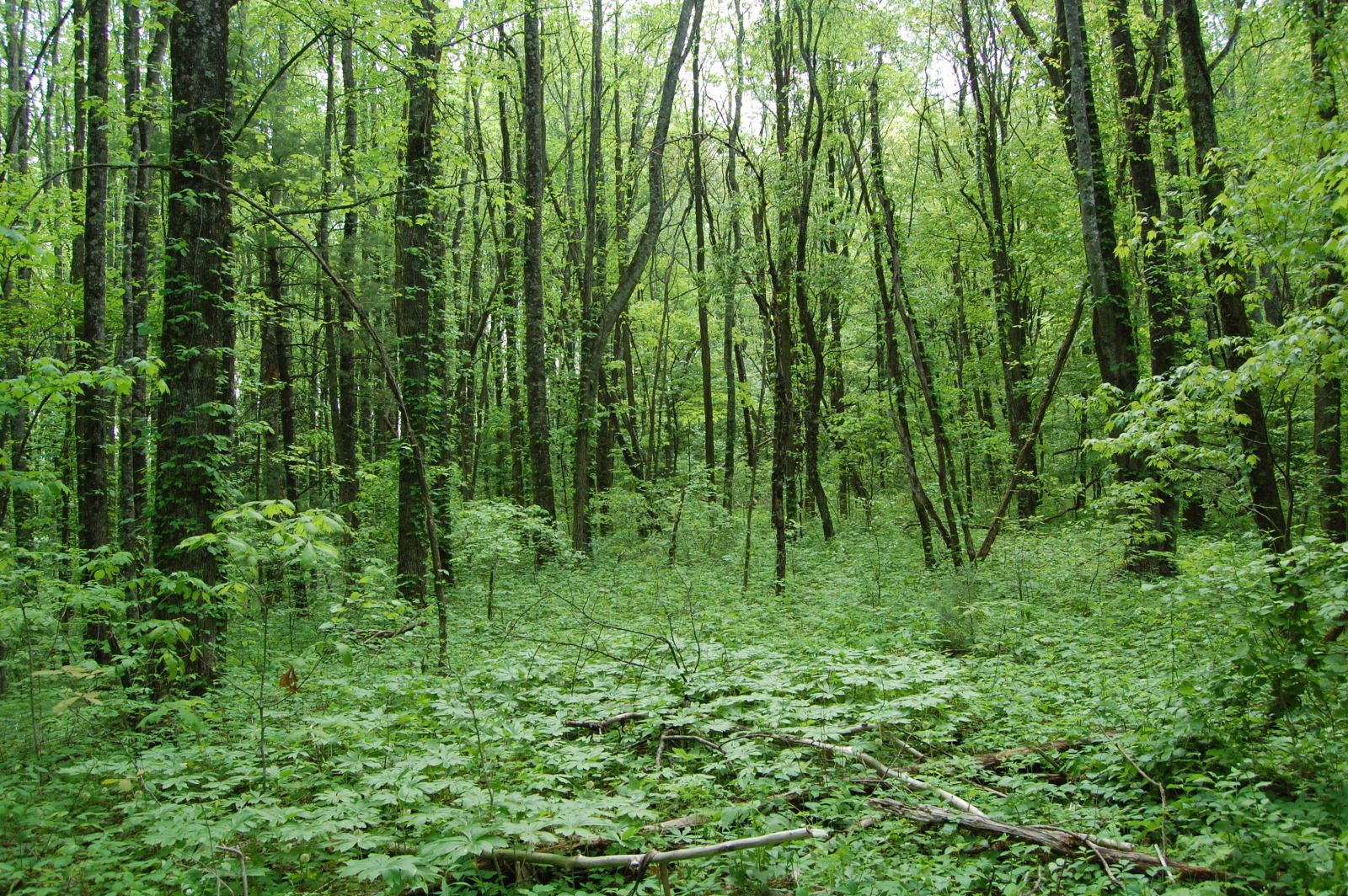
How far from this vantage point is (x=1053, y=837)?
130 inches

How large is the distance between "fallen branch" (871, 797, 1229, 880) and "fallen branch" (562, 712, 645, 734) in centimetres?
186

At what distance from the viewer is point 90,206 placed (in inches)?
378

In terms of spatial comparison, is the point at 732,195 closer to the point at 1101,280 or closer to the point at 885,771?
the point at 1101,280

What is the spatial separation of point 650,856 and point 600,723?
2132 mm

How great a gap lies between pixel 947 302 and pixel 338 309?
15033 mm

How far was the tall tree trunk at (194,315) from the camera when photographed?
6.68 m

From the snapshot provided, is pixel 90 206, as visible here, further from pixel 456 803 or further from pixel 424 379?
pixel 456 803

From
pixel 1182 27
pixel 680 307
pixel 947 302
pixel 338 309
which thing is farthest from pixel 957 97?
pixel 338 309

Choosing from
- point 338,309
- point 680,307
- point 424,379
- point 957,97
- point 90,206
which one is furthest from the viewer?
point 680,307

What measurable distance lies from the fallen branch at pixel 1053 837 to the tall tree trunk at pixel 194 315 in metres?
6.32

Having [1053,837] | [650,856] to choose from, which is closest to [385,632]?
[650,856]

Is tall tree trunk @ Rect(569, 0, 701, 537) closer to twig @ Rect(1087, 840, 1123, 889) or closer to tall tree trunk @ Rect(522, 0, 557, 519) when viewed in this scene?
tall tree trunk @ Rect(522, 0, 557, 519)

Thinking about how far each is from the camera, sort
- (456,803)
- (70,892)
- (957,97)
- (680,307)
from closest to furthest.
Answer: (70,892) < (456,803) < (957,97) < (680,307)

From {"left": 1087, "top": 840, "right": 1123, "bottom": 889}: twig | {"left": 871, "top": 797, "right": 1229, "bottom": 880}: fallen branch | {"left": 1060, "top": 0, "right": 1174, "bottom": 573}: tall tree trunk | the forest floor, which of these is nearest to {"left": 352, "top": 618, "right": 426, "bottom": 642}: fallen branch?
the forest floor
